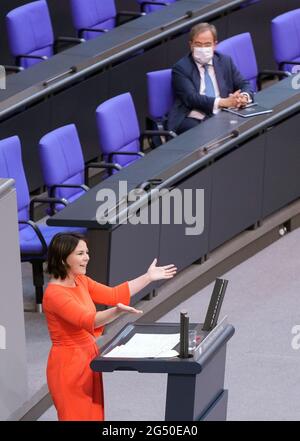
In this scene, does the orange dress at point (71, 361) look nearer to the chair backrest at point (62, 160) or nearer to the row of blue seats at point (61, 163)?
the row of blue seats at point (61, 163)

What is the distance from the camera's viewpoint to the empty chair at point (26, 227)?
6848 mm

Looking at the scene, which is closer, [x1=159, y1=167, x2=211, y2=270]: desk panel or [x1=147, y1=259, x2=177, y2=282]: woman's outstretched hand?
[x1=147, y1=259, x2=177, y2=282]: woman's outstretched hand

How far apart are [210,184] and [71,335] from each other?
7.95 ft

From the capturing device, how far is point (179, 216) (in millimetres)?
7238

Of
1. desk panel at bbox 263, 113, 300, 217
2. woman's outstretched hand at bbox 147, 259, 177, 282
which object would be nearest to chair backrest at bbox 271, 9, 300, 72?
desk panel at bbox 263, 113, 300, 217

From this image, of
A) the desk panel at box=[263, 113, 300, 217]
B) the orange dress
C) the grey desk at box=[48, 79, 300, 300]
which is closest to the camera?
the orange dress

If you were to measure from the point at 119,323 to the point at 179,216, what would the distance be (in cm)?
74

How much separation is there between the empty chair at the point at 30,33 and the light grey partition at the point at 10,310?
10.6 ft

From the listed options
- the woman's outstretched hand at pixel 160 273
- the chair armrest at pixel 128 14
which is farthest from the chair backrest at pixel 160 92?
the woman's outstretched hand at pixel 160 273

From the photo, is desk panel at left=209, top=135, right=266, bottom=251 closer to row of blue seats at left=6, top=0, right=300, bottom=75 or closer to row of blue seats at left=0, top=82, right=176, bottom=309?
row of blue seats at left=0, top=82, right=176, bottom=309

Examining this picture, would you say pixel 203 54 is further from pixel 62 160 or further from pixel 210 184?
pixel 62 160

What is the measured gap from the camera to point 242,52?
29.1ft

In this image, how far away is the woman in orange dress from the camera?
5184mm
